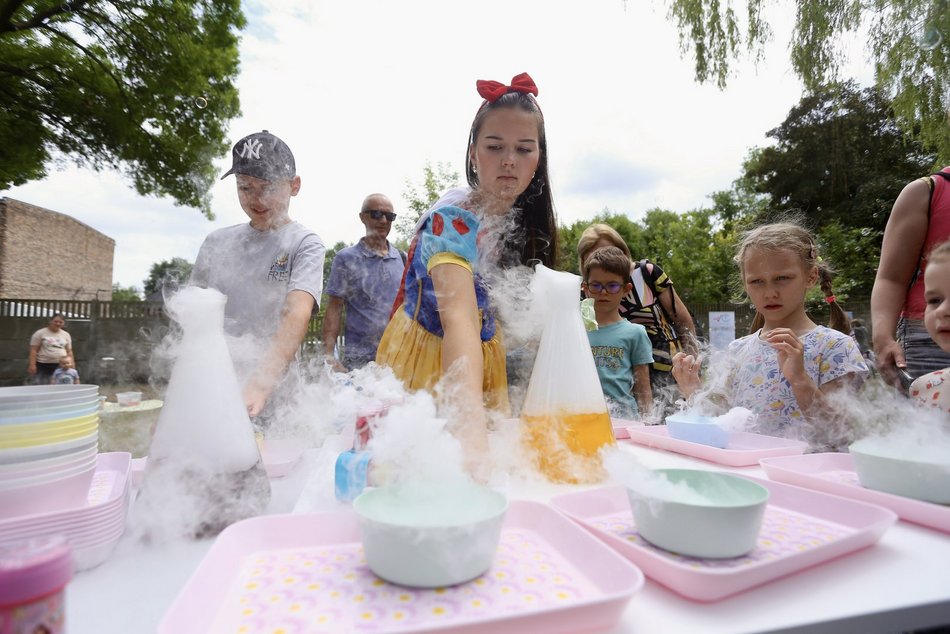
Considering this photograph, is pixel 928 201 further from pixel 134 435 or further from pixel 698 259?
pixel 698 259

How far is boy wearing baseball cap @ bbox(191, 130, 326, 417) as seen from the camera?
5.91ft

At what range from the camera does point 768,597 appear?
1.95ft

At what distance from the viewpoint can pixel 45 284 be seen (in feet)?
48.4

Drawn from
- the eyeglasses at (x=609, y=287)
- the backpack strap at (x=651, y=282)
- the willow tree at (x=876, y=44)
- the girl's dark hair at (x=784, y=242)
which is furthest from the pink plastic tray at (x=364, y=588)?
the willow tree at (x=876, y=44)

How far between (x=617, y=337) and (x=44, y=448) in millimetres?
2437

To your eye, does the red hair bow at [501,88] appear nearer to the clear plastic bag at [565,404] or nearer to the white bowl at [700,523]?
the clear plastic bag at [565,404]

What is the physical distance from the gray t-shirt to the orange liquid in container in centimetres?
125

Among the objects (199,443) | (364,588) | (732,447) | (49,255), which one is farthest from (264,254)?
(49,255)

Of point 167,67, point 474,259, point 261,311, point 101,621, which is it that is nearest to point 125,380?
point 261,311

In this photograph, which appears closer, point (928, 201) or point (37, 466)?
point (37, 466)

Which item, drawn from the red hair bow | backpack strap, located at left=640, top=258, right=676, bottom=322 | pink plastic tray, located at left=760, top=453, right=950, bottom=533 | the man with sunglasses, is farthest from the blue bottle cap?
backpack strap, located at left=640, top=258, right=676, bottom=322

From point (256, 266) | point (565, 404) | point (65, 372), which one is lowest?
point (65, 372)

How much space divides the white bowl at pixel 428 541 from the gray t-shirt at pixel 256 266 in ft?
4.87

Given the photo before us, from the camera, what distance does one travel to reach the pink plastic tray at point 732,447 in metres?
1.22
